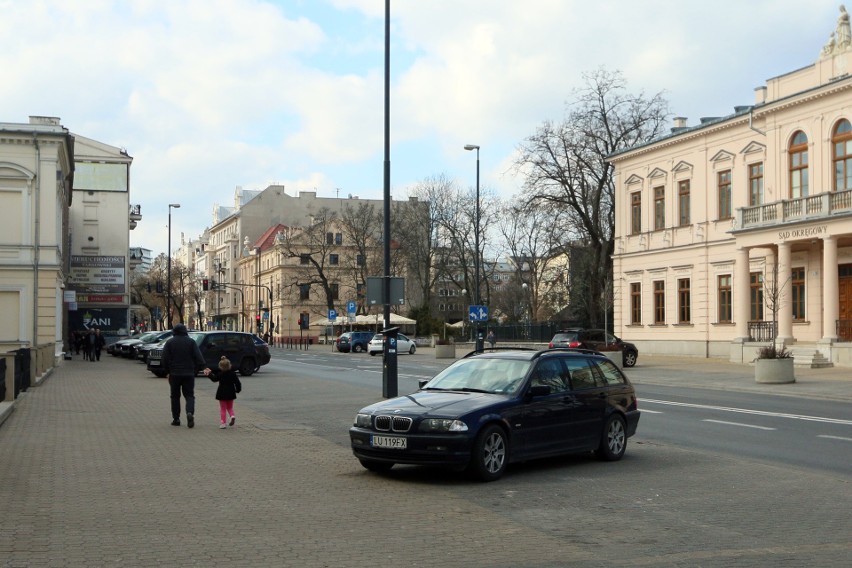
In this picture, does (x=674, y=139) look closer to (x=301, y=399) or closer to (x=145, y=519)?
(x=301, y=399)

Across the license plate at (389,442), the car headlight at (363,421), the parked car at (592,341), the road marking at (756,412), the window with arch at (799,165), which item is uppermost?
the window with arch at (799,165)

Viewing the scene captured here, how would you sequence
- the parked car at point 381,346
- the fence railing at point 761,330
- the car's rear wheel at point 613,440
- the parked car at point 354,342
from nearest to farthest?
1. the car's rear wheel at point 613,440
2. the fence railing at point 761,330
3. the parked car at point 381,346
4. the parked car at point 354,342

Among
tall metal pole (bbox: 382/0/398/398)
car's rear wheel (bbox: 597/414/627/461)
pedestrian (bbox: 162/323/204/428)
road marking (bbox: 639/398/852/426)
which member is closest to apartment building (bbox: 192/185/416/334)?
tall metal pole (bbox: 382/0/398/398)

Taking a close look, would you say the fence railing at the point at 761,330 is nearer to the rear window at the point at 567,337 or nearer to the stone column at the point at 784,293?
the stone column at the point at 784,293

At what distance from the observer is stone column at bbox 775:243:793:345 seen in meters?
40.1

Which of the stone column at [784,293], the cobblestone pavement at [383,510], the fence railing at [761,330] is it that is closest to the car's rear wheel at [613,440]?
the cobblestone pavement at [383,510]

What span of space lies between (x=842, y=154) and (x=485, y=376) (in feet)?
103

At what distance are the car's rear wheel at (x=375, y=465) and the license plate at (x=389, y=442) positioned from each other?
37cm

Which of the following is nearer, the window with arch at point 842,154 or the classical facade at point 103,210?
the window with arch at point 842,154

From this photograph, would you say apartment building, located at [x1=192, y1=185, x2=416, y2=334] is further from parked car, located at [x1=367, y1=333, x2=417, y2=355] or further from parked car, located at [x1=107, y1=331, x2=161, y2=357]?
parked car, located at [x1=107, y1=331, x2=161, y2=357]

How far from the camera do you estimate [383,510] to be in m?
9.24

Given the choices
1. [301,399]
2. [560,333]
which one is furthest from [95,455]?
[560,333]

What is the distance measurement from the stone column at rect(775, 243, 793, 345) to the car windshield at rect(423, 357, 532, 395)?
99.4ft

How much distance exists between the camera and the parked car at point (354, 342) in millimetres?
66812
